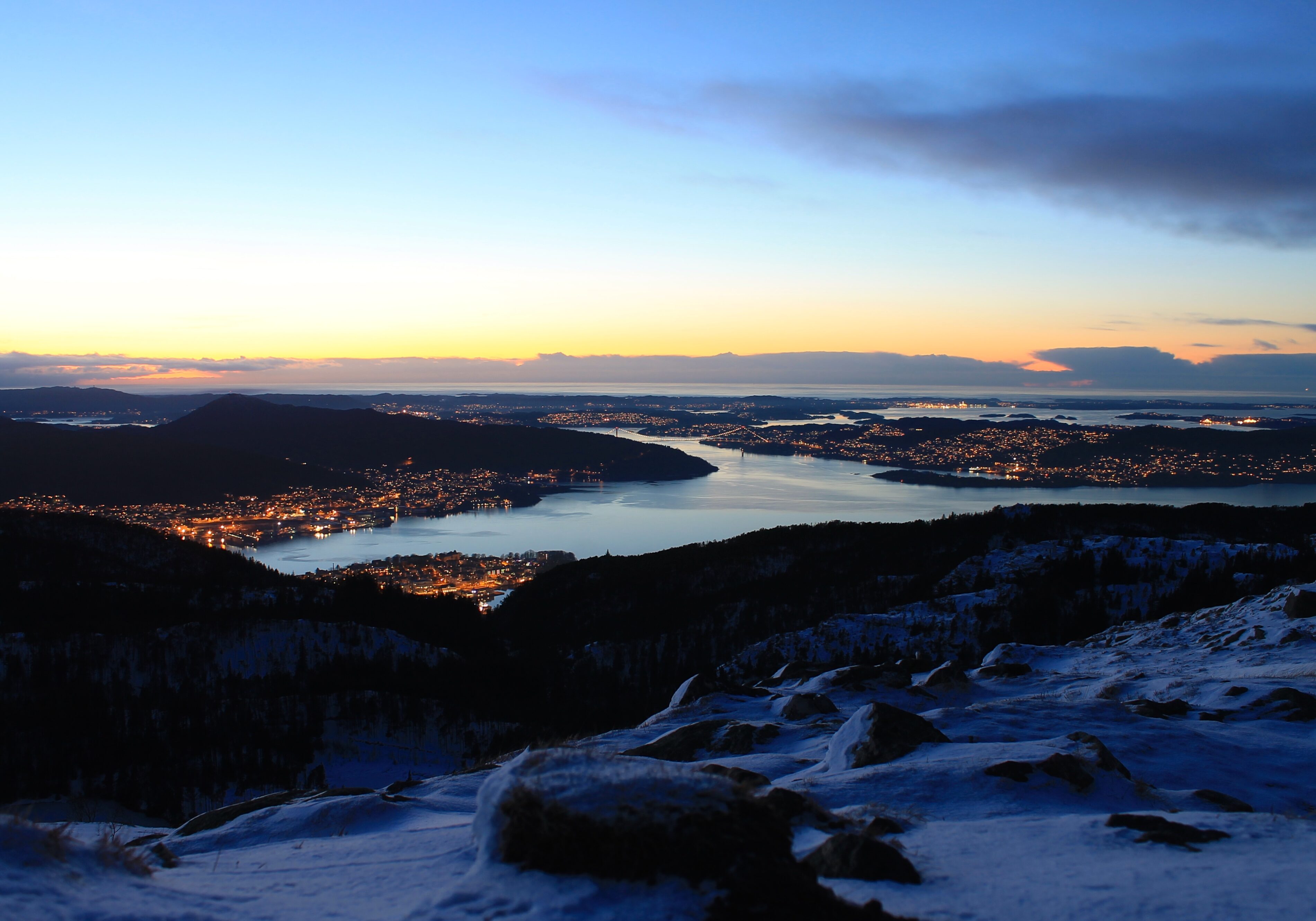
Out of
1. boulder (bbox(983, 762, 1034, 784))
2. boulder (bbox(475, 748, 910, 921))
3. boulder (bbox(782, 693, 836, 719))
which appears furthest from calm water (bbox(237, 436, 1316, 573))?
boulder (bbox(475, 748, 910, 921))

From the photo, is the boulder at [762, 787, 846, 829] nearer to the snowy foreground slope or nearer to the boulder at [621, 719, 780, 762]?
the snowy foreground slope

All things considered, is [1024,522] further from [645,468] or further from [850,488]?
[645,468]

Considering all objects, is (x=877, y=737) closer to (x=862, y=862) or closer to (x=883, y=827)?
(x=883, y=827)

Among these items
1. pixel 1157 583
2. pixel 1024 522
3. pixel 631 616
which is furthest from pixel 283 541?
pixel 1157 583

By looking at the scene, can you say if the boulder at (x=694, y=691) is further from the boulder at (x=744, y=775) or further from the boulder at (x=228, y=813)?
the boulder at (x=228, y=813)

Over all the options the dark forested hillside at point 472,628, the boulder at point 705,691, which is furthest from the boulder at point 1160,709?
the dark forested hillside at point 472,628

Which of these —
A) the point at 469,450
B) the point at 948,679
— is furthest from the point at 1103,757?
the point at 469,450
